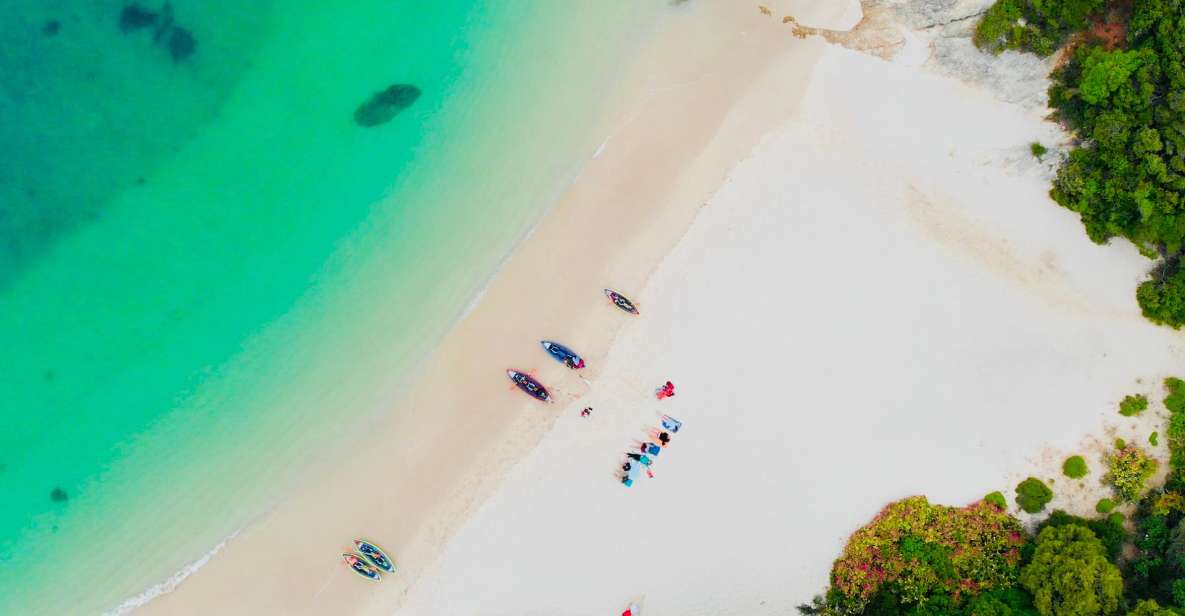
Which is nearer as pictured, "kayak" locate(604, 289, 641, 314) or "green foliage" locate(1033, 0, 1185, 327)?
"green foliage" locate(1033, 0, 1185, 327)

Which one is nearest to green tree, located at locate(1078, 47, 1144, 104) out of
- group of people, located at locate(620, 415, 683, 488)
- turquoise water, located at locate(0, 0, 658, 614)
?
turquoise water, located at locate(0, 0, 658, 614)

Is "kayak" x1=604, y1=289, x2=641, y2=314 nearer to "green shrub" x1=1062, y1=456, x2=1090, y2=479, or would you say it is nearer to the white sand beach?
the white sand beach

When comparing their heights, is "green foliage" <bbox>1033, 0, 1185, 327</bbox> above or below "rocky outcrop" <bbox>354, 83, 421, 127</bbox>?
above

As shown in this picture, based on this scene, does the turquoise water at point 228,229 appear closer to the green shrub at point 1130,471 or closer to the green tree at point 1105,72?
the green tree at point 1105,72

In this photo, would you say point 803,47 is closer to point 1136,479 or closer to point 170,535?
point 1136,479

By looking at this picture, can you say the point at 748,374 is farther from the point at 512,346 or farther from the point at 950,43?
the point at 950,43

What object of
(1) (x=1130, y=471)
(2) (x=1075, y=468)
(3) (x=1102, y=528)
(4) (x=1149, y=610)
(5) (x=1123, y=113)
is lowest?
(4) (x=1149, y=610)

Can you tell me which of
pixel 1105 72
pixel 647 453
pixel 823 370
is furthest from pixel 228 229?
pixel 1105 72
